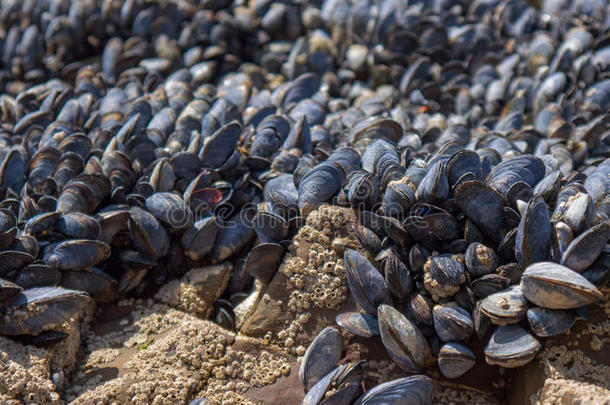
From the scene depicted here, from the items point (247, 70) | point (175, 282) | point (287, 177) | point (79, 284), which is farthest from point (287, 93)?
point (79, 284)

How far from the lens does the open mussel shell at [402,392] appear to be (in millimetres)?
2482

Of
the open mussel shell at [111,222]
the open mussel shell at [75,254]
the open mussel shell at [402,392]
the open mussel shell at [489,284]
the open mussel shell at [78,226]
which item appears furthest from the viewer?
the open mussel shell at [111,222]

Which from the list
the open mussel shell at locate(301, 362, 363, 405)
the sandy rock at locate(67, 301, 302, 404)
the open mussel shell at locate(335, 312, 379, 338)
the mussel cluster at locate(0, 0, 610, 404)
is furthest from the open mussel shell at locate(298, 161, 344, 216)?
the open mussel shell at locate(301, 362, 363, 405)

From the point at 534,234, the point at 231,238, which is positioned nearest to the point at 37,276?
the point at 231,238

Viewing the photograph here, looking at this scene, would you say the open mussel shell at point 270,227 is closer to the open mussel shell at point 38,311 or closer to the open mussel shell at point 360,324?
the open mussel shell at point 360,324

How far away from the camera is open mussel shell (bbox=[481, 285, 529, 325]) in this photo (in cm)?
249

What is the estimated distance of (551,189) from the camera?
111 inches

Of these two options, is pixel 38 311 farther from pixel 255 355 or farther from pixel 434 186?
pixel 434 186

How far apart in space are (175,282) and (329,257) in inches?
35.9

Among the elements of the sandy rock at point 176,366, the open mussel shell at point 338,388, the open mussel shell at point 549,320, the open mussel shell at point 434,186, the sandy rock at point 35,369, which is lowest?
the sandy rock at point 176,366

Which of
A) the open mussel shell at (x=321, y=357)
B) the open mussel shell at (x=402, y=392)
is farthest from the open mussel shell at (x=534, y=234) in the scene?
the open mussel shell at (x=321, y=357)

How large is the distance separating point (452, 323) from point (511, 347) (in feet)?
0.84

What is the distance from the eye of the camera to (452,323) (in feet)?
8.49

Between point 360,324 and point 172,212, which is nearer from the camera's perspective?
point 360,324
